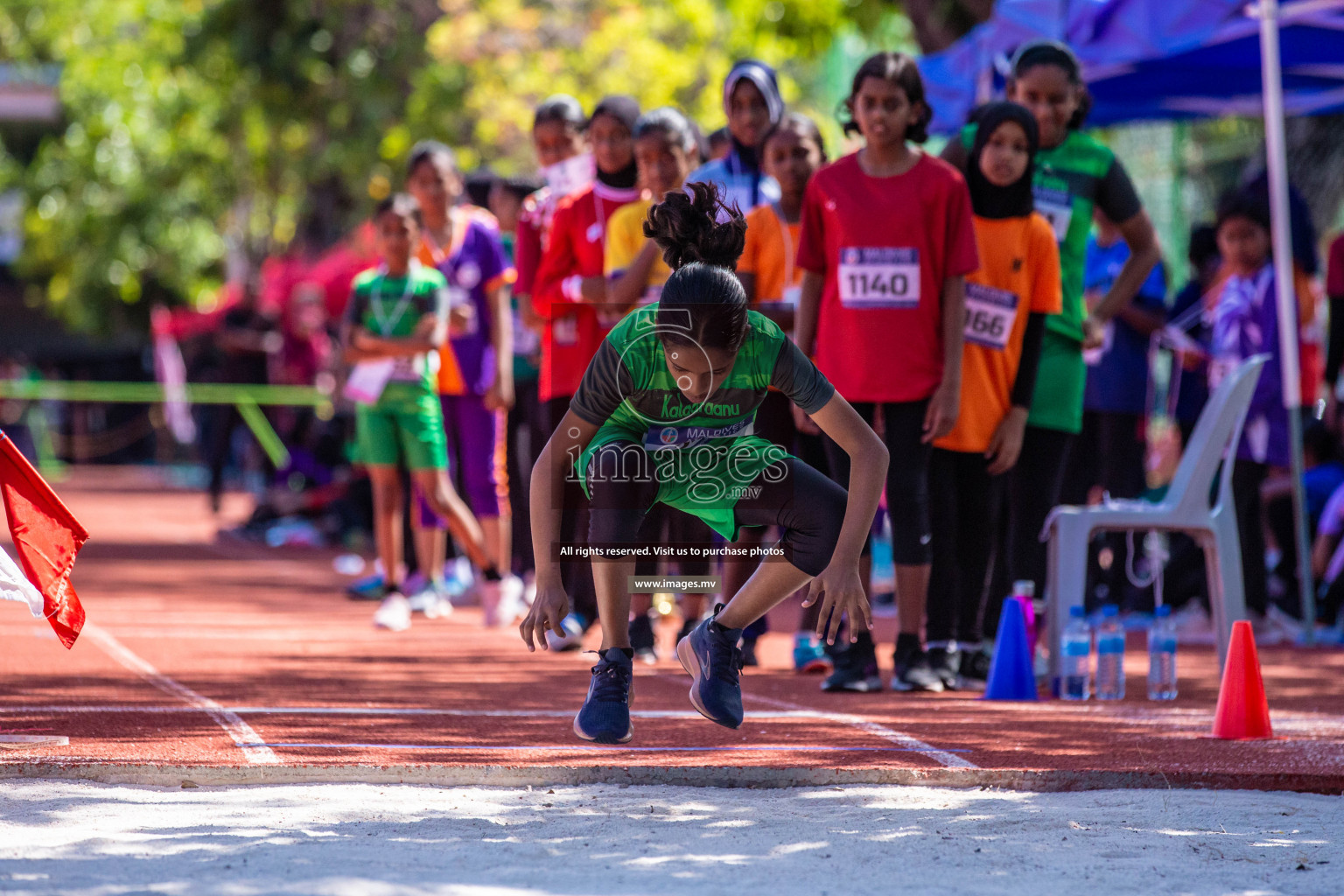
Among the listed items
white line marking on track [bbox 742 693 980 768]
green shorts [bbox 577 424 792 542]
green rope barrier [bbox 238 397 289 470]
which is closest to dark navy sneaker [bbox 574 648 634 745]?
green shorts [bbox 577 424 792 542]

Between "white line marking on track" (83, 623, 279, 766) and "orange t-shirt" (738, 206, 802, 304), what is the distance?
273 centimetres

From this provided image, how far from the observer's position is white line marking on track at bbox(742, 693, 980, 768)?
5.22 m

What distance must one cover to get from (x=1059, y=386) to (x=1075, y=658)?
1092 millimetres

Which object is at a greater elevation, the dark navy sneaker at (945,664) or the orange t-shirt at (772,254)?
the orange t-shirt at (772,254)

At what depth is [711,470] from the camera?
17.3 ft

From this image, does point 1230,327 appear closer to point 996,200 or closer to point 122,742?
point 996,200

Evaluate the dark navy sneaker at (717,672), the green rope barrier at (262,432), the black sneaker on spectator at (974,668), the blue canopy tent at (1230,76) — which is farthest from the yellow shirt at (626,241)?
the green rope barrier at (262,432)

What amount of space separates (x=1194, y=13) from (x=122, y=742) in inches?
278

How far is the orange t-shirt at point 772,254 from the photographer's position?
734 cm

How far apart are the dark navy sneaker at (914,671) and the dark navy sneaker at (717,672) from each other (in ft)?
5.35

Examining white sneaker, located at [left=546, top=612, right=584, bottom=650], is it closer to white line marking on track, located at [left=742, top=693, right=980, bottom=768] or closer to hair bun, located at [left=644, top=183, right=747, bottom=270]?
white line marking on track, located at [left=742, top=693, right=980, bottom=768]

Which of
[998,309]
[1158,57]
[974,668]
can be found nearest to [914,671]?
[974,668]

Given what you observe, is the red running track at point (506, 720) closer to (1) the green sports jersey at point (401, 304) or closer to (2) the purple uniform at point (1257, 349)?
(2) the purple uniform at point (1257, 349)

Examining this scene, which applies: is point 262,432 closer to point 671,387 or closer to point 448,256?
point 448,256
